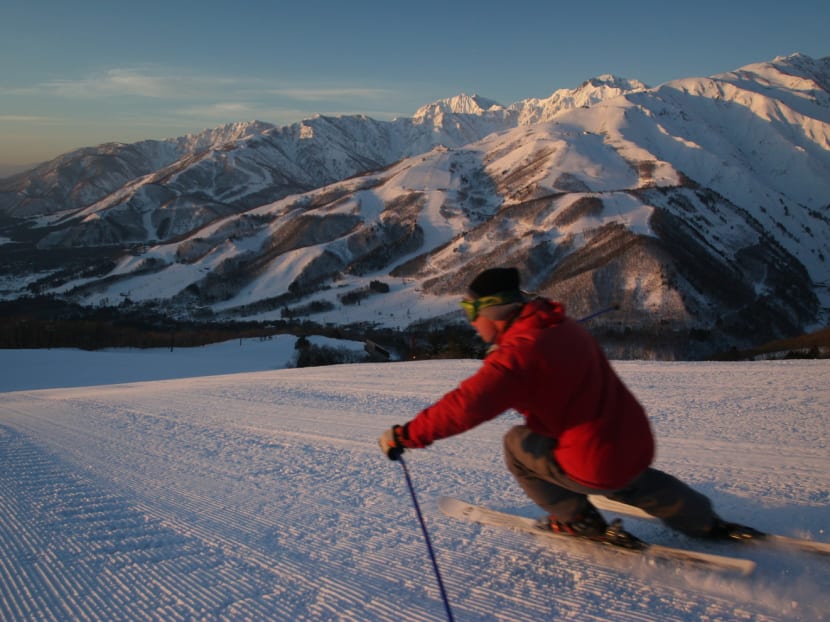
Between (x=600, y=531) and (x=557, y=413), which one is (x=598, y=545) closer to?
(x=600, y=531)

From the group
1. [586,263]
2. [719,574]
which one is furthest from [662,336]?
[719,574]

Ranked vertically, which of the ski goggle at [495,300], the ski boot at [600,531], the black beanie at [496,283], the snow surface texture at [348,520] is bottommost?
the snow surface texture at [348,520]

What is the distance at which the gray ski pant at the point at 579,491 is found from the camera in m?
3.77

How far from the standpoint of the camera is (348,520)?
5117 mm

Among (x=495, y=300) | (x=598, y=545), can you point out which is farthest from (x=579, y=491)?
(x=495, y=300)

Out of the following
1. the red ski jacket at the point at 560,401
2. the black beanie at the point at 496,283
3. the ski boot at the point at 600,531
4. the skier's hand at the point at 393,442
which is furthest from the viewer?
the ski boot at the point at 600,531

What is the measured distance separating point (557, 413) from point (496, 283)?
89 cm

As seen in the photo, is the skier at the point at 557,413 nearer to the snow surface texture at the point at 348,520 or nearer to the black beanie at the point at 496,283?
the black beanie at the point at 496,283

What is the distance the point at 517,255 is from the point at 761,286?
2003 inches

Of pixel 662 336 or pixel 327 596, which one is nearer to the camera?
pixel 327 596

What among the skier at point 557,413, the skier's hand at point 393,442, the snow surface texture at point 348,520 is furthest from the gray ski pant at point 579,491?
the skier's hand at point 393,442

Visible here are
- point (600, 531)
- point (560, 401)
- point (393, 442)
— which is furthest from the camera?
point (600, 531)

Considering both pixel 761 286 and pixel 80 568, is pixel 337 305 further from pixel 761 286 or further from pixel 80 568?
pixel 80 568

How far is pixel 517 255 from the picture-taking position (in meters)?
126
